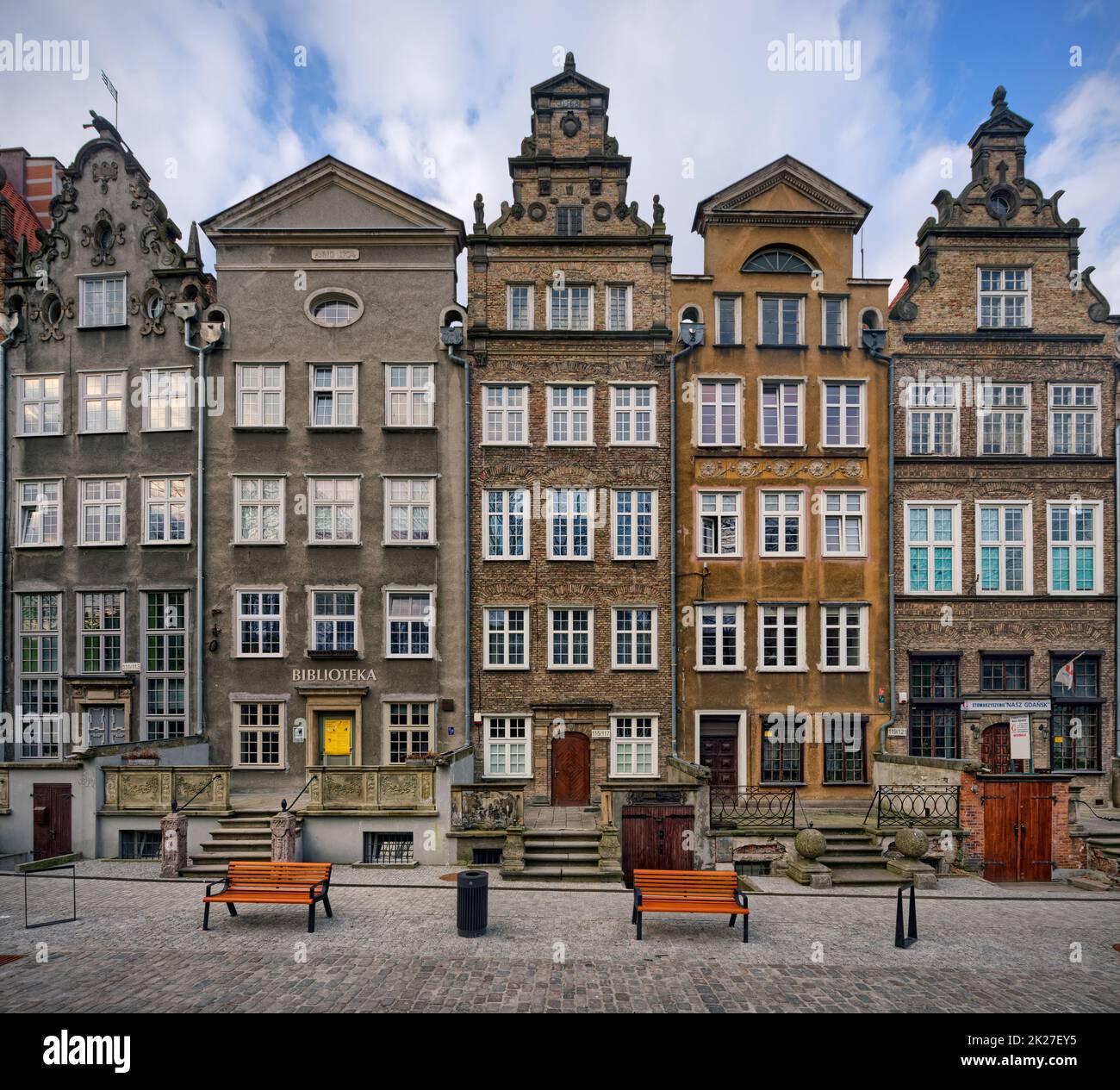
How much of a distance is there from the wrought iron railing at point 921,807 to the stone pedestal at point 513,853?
9.10 metres

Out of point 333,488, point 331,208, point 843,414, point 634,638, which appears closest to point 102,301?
point 331,208

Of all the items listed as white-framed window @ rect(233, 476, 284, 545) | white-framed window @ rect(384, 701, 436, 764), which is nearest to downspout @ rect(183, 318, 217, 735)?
white-framed window @ rect(233, 476, 284, 545)

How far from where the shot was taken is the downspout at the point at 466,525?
22.1 m

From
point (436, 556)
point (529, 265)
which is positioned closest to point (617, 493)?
point (436, 556)

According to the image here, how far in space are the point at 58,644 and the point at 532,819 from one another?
1604 centimetres

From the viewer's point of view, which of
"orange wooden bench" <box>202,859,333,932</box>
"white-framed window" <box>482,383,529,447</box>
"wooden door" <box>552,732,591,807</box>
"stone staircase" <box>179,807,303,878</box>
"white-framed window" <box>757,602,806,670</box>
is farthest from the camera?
"white-framed window" <box>482,383,529,447</box>

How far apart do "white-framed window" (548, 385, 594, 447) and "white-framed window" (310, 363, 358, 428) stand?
6238 millimetres

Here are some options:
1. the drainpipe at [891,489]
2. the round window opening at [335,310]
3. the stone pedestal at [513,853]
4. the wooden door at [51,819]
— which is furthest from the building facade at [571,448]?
the wooden door at [51,819]

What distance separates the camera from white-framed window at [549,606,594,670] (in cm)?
2245

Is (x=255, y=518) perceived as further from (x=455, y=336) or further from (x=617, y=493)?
(x=617, y=493)

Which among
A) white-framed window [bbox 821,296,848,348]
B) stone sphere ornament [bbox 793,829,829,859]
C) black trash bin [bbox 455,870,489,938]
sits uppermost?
white-framed window [bbox 821,296,848,348]

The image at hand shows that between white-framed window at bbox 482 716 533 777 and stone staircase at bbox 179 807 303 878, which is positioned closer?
stone staircase at bbox 179 807 303 878

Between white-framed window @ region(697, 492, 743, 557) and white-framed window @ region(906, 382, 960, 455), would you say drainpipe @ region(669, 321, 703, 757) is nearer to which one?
white-framed window @ region(697, 492, 743, 557)

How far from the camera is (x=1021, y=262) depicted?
77.0 feet
